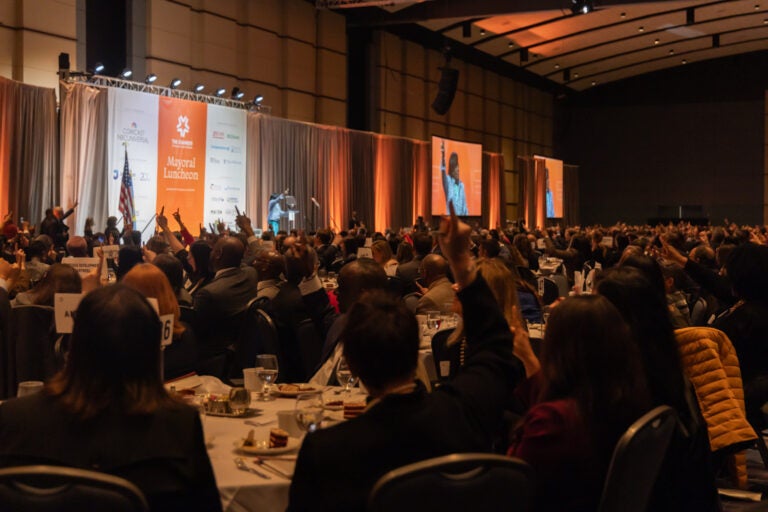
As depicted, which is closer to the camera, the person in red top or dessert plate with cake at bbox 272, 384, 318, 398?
the person in red top

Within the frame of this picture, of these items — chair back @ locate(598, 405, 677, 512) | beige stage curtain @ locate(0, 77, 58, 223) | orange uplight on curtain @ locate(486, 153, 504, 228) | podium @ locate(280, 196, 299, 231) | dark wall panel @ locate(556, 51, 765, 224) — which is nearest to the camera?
chair back @ locate(598, 405, 677, 512)

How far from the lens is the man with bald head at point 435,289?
619 cm

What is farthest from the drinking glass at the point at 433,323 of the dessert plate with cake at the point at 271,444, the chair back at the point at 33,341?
the dessert plate with cake at the point at 271,444


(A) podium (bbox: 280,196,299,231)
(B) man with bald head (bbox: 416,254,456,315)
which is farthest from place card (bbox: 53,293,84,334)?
(A) podium (bbox: 280,196,299,231)

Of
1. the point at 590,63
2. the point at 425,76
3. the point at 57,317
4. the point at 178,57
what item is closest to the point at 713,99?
the point at 590,63

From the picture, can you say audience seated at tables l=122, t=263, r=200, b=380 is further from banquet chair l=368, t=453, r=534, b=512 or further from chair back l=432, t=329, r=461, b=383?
banquet chair l=368, t=453, r=534, b=512

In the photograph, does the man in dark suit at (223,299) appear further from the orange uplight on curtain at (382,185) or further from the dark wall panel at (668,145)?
the dark wall panel at (668,145)

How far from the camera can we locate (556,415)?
230 centimetres

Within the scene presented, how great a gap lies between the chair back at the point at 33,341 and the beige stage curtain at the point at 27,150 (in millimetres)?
9389

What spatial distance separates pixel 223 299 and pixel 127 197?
10062 millimetres

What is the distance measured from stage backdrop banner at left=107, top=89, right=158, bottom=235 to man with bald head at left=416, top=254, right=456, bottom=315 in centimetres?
990

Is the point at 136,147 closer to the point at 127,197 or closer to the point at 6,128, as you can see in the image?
the point at 127,197

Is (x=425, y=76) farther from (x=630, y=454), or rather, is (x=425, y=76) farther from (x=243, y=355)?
(x=630, y=454)

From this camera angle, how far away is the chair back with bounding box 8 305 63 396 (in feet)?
16.9
